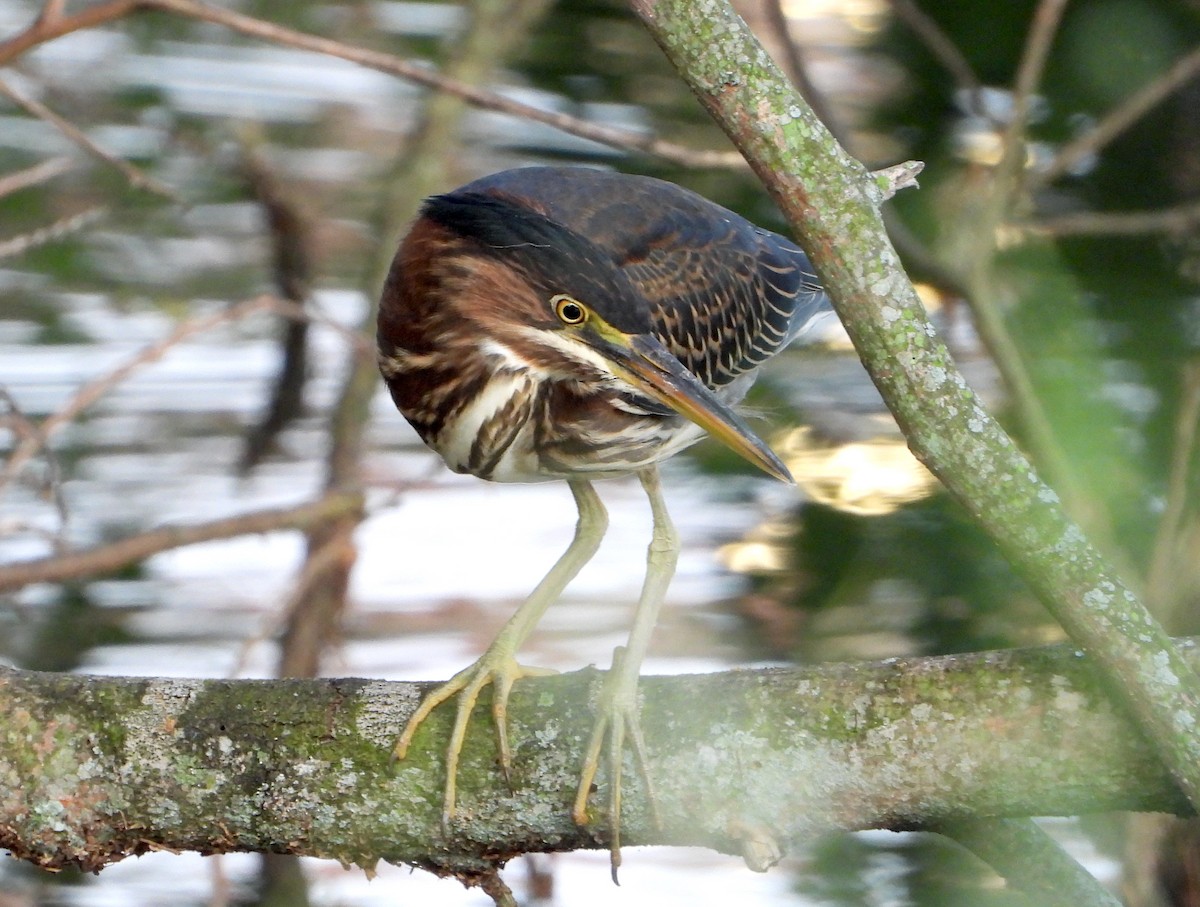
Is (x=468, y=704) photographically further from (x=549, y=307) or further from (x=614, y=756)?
(x=549, y=307)

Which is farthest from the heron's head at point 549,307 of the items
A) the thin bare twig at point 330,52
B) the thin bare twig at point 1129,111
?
the thin bare twig at point 1129,111

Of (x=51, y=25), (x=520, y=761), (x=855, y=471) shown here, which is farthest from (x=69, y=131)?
(x=855, y=471)

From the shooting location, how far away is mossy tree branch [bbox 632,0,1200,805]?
1311 millimetres

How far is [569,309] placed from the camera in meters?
1.93

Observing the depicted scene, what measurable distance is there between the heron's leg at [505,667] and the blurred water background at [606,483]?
487 mm

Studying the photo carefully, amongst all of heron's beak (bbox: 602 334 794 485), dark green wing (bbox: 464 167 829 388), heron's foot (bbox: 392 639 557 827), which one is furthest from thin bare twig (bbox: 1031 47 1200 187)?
heron's foot (bbox: 392 639 557 827)

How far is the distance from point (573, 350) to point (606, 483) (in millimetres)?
1568

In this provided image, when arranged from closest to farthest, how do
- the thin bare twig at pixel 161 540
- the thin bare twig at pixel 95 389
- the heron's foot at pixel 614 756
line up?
the heron's foot at pixel 614 756, the thin bare twig at pixel 95 389, the thin bare twig at pixel 161 540

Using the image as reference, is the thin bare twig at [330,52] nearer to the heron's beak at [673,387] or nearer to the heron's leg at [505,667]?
the heron's beak at [673,387]

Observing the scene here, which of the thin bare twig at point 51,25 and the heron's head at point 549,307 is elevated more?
the thin bare twig at point 51,25

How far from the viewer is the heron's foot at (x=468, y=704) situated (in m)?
1.62

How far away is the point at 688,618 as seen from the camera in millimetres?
3078

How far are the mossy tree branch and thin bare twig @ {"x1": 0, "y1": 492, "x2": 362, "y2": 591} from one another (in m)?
1.56

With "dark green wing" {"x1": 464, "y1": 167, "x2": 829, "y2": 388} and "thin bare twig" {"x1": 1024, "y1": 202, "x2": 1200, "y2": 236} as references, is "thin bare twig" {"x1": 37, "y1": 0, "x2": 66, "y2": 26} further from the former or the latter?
"thin bare twig" {"x1": 1024, "y1": 202, "x2": 1200, "y2": 236}
